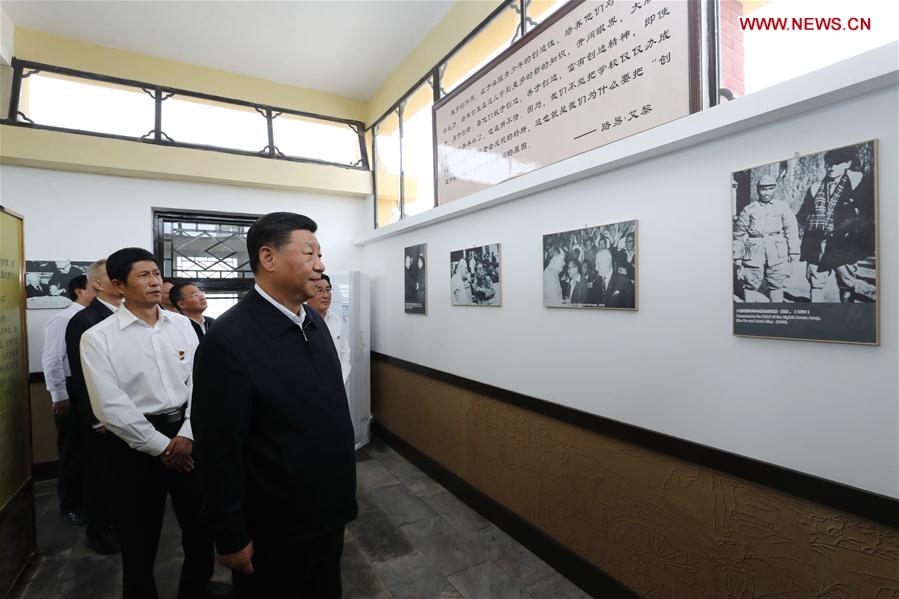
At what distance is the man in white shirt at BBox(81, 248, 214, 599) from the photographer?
67.7 inches

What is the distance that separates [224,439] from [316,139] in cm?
422

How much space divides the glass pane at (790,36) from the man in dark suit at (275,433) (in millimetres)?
1745

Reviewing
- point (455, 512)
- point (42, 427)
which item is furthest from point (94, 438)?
point (42, 427)

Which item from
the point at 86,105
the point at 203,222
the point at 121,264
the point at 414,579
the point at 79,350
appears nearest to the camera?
the point at 121,264

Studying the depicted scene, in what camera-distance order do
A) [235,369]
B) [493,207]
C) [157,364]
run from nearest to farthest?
[235,369] → [157,364] → [493,207]

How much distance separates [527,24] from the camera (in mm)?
2639

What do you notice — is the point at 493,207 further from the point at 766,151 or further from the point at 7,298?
the point at 7,298

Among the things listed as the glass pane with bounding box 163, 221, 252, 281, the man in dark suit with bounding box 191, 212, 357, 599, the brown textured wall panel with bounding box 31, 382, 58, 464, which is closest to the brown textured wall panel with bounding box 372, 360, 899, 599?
the man in dark suit with bounding box 191, 212, 357, 599

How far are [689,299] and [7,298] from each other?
129 inches

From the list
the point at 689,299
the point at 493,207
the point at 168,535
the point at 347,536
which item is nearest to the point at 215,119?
the point at 493,207

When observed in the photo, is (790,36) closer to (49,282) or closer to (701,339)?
(701,339)

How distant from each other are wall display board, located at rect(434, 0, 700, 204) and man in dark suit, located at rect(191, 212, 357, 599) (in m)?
1.51

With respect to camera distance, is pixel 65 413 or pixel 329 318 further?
pixel 329 318

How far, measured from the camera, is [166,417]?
6.16 ft
